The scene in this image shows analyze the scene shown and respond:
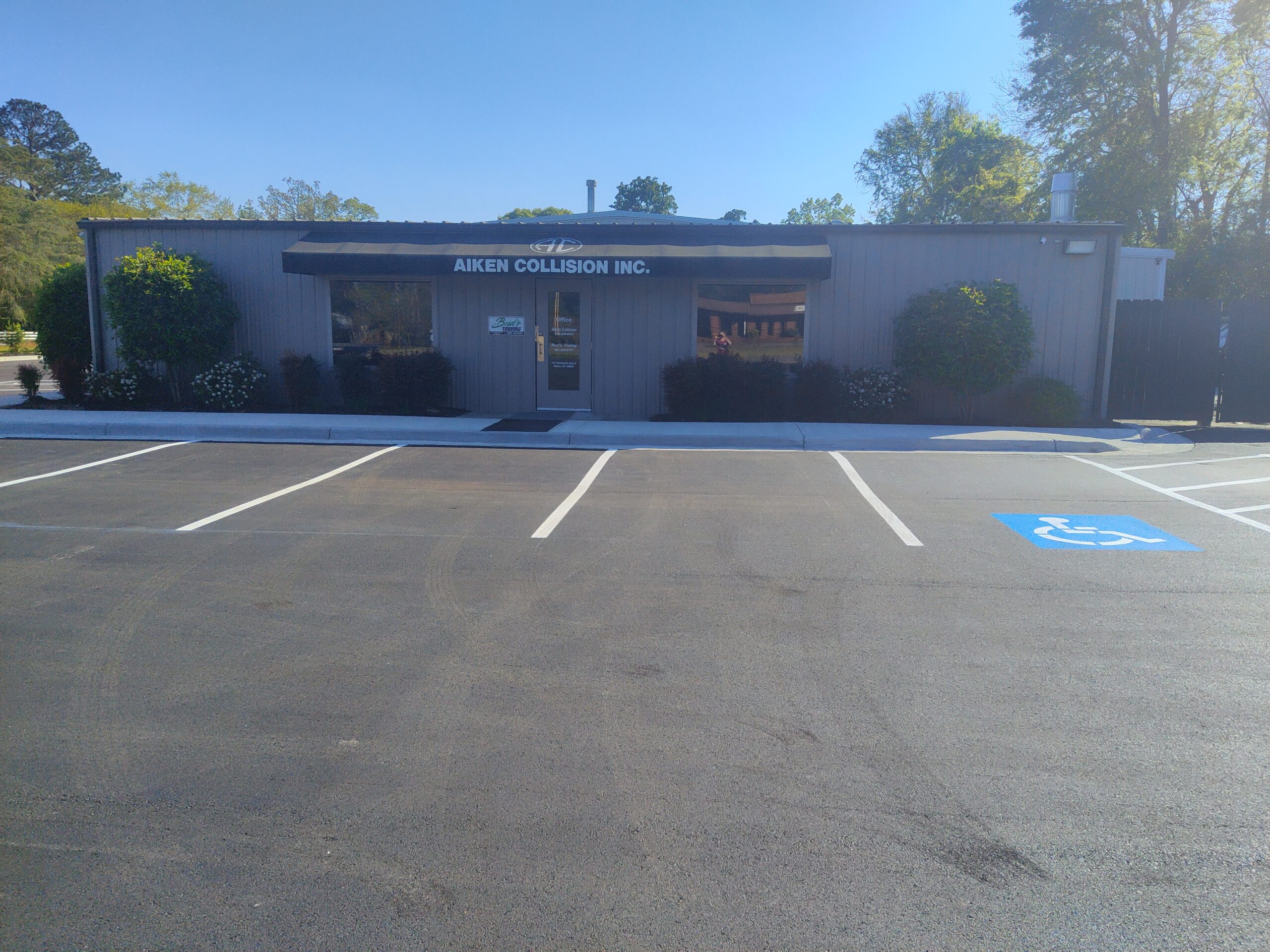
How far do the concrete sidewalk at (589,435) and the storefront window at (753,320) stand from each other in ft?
7.29

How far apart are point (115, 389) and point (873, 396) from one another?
13.0 metres

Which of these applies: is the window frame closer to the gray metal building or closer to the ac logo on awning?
the gray metal building

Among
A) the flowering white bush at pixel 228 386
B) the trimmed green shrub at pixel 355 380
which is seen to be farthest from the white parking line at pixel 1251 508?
the flowering white bush at pixel 228 386

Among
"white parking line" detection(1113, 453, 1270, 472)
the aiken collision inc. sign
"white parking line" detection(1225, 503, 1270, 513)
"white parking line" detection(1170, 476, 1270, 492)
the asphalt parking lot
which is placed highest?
the aiken collision inc. sign

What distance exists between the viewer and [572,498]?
9.76m

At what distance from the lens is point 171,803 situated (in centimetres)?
374

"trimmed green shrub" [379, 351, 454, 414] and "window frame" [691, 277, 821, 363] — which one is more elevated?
"window frame" [691, 277, 821, 363]

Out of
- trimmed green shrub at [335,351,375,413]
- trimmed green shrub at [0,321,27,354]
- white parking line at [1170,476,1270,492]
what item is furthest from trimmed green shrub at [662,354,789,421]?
trimmed green shrub at [0,321,27,354]

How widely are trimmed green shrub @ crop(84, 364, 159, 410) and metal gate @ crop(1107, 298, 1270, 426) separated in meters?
17.0

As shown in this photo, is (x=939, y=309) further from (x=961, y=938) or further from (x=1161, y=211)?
(x=1161, y=211)

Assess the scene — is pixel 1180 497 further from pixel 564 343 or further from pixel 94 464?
pixel 94 464

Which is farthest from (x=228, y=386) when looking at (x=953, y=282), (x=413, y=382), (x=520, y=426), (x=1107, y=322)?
(x=1107, y=322)

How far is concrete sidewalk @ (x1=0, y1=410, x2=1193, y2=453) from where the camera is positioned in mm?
13438

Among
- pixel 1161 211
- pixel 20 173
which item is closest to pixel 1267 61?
pixel 1161 211
